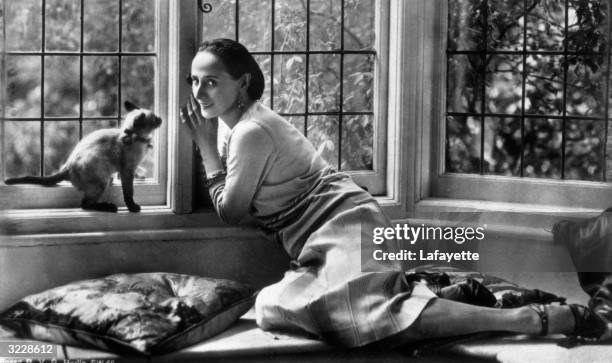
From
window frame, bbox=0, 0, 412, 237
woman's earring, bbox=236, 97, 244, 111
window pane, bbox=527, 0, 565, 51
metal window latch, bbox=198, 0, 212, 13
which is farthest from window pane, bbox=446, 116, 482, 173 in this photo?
metal window latch, bbox=198, 0, 212, 13

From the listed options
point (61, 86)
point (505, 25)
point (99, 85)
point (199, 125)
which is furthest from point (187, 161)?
point (505, 25)

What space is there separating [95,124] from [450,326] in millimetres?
1451

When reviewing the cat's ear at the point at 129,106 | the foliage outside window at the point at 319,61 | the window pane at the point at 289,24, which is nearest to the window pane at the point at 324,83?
the foliage outside window at the point at 319,61

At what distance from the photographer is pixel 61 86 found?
3127mm

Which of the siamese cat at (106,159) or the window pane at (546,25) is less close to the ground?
the window pane at (546,25)

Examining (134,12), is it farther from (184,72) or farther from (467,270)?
(467,270)

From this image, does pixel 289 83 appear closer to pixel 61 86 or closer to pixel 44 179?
pixel 61 86

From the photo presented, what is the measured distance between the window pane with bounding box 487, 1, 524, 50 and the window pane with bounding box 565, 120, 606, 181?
A: 38 cm

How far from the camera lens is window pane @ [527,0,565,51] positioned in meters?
3.35

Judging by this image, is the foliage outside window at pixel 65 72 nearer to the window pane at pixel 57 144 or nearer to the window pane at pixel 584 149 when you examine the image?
the window pane at pixel 57 144

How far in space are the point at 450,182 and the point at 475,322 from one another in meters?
0.88

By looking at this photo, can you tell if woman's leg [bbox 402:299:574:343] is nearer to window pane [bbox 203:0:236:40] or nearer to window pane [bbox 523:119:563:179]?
window pane [bbox 523:119:563:179]

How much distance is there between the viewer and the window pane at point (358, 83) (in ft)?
11.2

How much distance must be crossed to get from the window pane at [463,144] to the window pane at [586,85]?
14.7 inches
